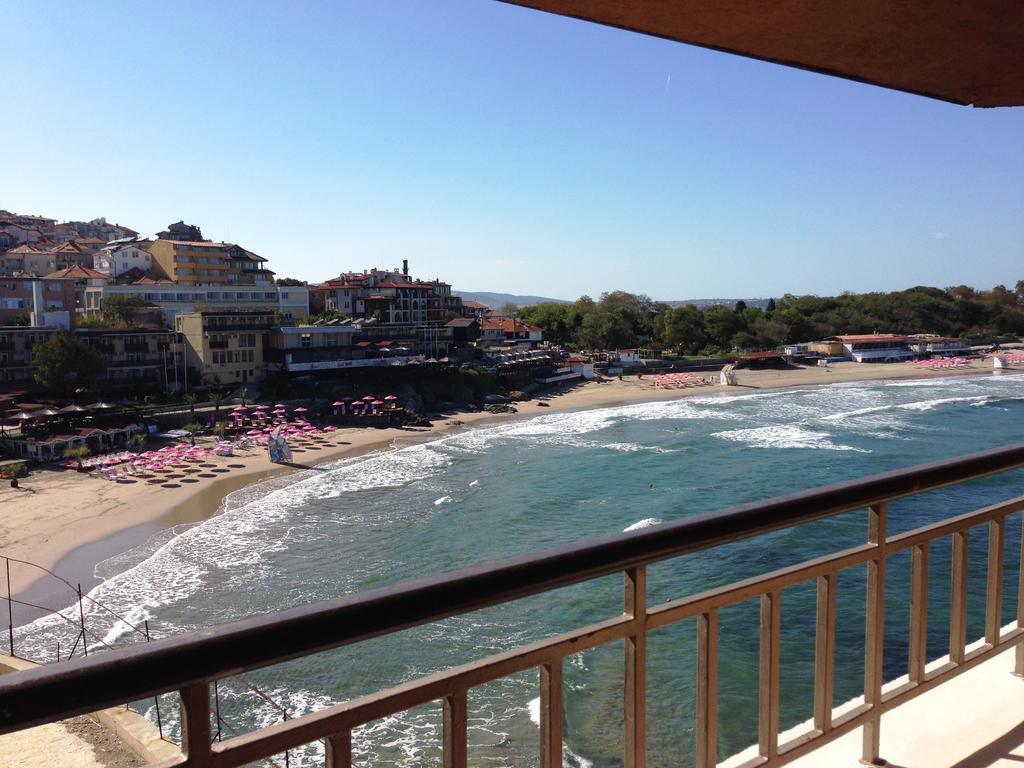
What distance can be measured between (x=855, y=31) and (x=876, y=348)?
3048 inches

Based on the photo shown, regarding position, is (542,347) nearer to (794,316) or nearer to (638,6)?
(794,316)

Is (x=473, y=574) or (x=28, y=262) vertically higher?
(x=28, y=262)

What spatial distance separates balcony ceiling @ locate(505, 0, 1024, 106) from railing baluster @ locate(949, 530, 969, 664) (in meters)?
1.32

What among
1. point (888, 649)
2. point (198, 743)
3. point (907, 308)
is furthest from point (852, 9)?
point (907, 308)

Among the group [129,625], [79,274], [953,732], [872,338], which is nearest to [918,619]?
[953,732]

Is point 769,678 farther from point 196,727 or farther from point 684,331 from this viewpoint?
point 684,331

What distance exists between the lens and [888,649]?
11.1 metres

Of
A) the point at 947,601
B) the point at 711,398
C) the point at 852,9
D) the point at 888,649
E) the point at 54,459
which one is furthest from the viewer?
the point at 711,398

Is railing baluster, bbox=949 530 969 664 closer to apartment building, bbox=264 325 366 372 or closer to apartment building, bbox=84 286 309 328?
apartment building, bbox=264 325 366 372

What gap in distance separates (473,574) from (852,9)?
1.50 metres

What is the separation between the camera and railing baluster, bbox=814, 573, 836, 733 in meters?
1.90

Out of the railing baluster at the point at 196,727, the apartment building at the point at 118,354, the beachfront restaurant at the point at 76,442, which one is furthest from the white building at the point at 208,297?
the railing baluster at the point at 196,727

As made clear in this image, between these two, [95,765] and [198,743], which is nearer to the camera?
[198,743]

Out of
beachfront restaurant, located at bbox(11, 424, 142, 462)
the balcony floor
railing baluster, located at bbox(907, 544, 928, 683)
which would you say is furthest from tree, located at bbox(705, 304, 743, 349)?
railing baluster, located at bbox(907, 544, 928, 683)
